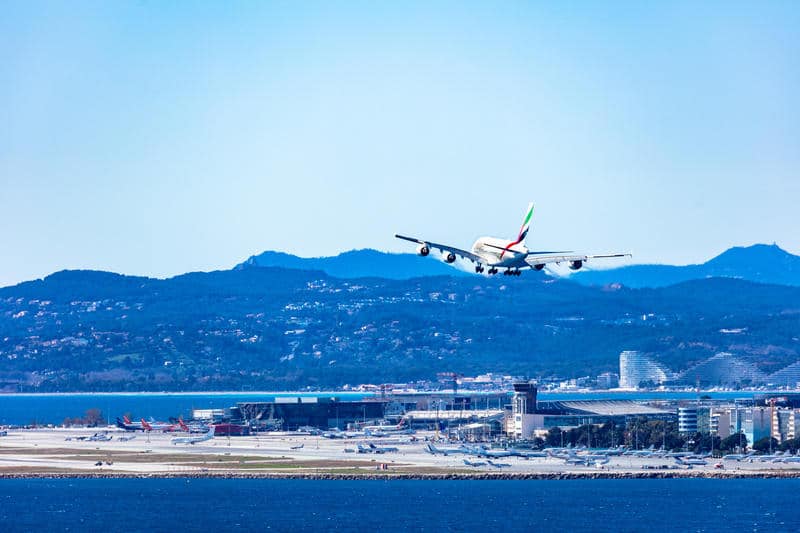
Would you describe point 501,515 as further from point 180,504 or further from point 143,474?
point 143,474

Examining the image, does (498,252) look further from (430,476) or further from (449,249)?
(430,476)

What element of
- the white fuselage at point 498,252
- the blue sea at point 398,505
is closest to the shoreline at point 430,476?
the blue sea at point 398,505

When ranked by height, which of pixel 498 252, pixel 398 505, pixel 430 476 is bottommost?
pixel 398 505

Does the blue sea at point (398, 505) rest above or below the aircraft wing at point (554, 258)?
below

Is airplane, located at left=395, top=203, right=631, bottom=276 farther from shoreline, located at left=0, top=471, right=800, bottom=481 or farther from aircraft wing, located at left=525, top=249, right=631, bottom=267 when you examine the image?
shoreline, located at left=0, top=471, right=800, bottom=481

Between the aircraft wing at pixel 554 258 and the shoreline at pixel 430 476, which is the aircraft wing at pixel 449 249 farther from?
the shoreline at pixel 430 476

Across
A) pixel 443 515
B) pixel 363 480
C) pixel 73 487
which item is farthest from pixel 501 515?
pixel 73 487

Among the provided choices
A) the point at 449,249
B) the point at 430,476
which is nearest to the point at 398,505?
the point at 430,476
